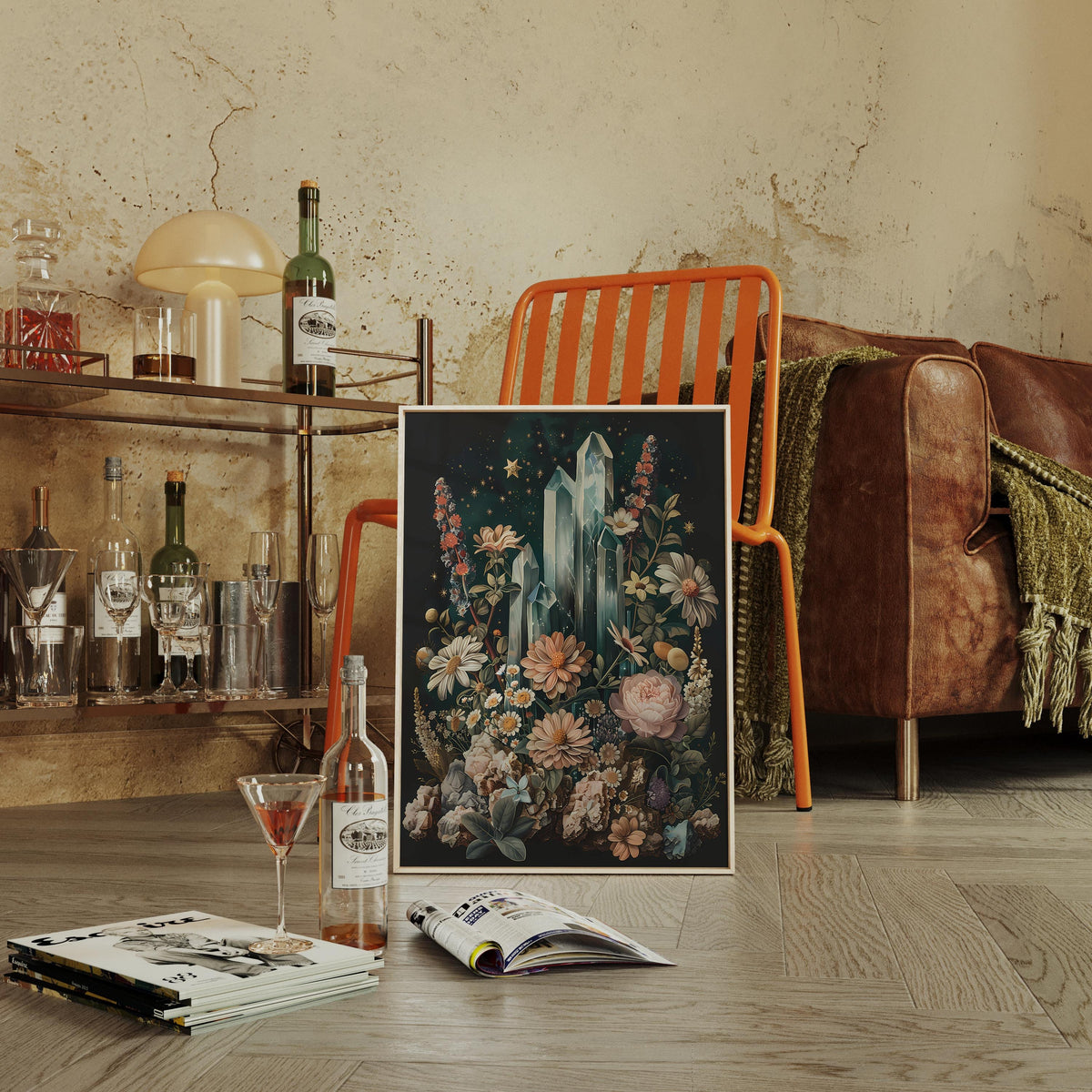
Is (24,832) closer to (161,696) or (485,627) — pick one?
(161,696)

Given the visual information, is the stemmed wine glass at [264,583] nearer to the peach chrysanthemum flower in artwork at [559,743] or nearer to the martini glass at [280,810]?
the peach chrysanthemum flower in artwork at [559,743]

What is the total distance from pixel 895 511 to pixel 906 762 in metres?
0.43

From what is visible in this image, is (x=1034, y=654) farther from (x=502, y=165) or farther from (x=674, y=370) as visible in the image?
(x=502, y=165)

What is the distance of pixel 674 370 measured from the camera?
80.1 inches

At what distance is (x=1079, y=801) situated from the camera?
2092 millimetres

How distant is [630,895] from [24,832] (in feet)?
3.10

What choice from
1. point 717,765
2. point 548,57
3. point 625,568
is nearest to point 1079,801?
point 717,765

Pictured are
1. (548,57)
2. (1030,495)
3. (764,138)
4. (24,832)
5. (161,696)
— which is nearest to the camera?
(24,832)

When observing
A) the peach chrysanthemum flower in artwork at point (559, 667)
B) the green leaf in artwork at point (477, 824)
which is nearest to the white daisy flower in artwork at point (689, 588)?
the peach chrysanthemum flower in artwork at point (559, 667)

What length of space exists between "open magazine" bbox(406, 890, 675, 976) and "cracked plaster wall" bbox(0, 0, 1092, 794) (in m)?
1.25

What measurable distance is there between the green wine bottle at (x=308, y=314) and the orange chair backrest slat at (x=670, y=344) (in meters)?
0.31

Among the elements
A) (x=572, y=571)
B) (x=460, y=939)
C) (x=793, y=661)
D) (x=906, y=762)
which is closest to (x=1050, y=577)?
(x=906, y=762)

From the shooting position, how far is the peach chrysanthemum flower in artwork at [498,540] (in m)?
1.54

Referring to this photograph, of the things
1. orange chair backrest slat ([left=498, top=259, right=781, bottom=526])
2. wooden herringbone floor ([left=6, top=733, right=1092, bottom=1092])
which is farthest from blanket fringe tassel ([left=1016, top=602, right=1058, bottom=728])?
orange chair backrest slat ([left=498, top=259, right=781, bottom=526])
